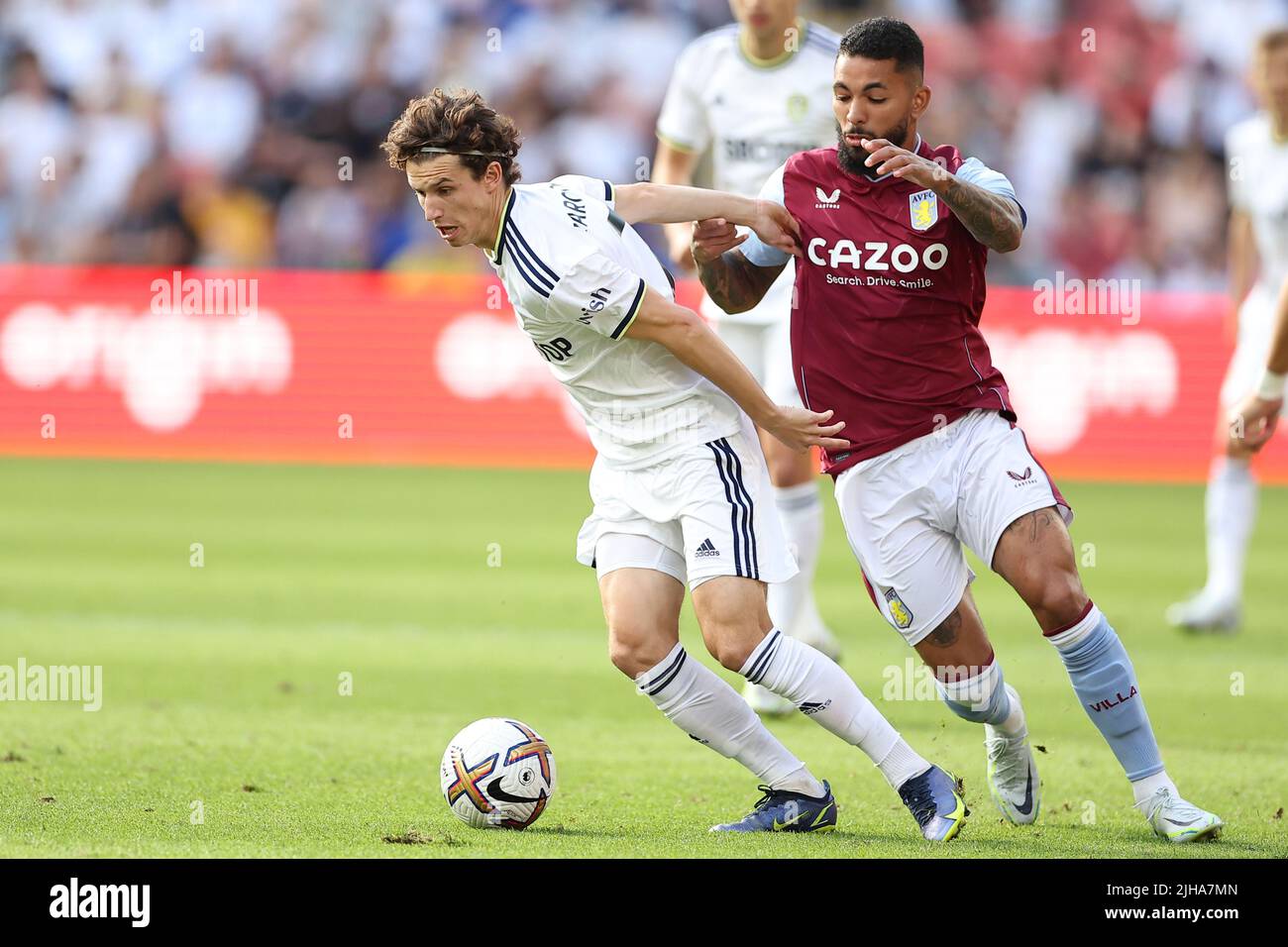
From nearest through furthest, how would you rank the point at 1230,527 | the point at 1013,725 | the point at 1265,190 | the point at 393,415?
1. the point at 1013,725
2. the point at 1230,527
3. the point at 1265,190
4. the point at 393,415

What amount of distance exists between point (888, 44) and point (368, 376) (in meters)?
11.8

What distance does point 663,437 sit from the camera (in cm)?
576

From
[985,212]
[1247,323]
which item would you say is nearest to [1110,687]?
[985,212]

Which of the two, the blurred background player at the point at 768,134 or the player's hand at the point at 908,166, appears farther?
the blurred background player at the point at 768,134

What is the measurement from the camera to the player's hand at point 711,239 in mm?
5805

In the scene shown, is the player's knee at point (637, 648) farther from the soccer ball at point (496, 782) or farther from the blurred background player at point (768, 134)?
the blurred background player at point (768, 134)

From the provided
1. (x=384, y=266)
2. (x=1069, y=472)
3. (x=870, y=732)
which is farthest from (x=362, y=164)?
(x=870, y=732)

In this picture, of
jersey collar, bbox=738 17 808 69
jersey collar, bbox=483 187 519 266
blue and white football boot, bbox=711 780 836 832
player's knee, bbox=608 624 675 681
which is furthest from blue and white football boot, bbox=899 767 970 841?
jersey collar, bbox=738 17 808 69

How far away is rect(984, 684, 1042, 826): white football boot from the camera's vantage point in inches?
234

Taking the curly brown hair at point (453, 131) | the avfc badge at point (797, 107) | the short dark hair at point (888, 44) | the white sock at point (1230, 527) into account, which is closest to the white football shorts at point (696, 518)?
the curly brown hair at point (453, 131)

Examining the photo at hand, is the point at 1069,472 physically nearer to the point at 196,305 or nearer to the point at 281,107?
the point at 196,305

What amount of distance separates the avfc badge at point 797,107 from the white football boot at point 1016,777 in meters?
3.66

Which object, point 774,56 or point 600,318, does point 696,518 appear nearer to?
point 600,318

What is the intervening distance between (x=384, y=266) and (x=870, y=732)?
14.6m
